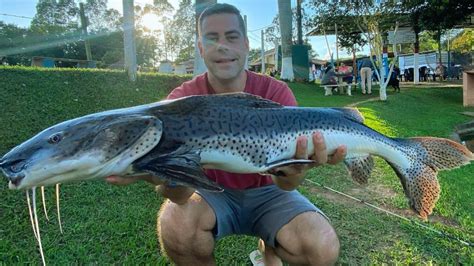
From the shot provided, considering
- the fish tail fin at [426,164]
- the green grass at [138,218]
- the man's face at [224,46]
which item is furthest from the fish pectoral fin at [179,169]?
the green grass at [138,218]

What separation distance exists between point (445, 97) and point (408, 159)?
18688mm

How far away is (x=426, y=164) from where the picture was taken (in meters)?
3.08

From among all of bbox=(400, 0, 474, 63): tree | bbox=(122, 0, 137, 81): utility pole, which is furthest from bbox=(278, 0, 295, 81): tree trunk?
bbox=(122, 0, 137, 81): utility pole

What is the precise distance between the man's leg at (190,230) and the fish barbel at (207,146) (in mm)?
570

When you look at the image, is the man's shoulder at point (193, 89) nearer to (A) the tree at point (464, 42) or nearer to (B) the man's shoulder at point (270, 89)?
(B) the man's shoulder at point (270, 89)

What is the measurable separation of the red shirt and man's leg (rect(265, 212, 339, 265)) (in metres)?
0.49

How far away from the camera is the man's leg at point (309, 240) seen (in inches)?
108

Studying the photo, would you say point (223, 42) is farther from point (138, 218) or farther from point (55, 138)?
point (138, 218)

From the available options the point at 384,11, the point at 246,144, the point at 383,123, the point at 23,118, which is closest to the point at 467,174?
the point at 383,123

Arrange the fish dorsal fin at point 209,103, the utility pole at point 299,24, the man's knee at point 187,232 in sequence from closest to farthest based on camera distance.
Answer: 1. the fish dorsal fin at point 209,103
2. the man's knee at point 187,232
3. the utility pole at point 299,24

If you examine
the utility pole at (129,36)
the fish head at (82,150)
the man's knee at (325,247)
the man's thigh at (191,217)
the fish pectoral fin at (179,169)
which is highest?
the utility pole at (129,36)

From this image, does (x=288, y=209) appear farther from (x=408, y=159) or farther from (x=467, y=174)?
(x=467, y=174)

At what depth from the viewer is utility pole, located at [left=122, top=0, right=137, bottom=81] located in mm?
9812

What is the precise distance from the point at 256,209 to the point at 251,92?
0.89 meters
